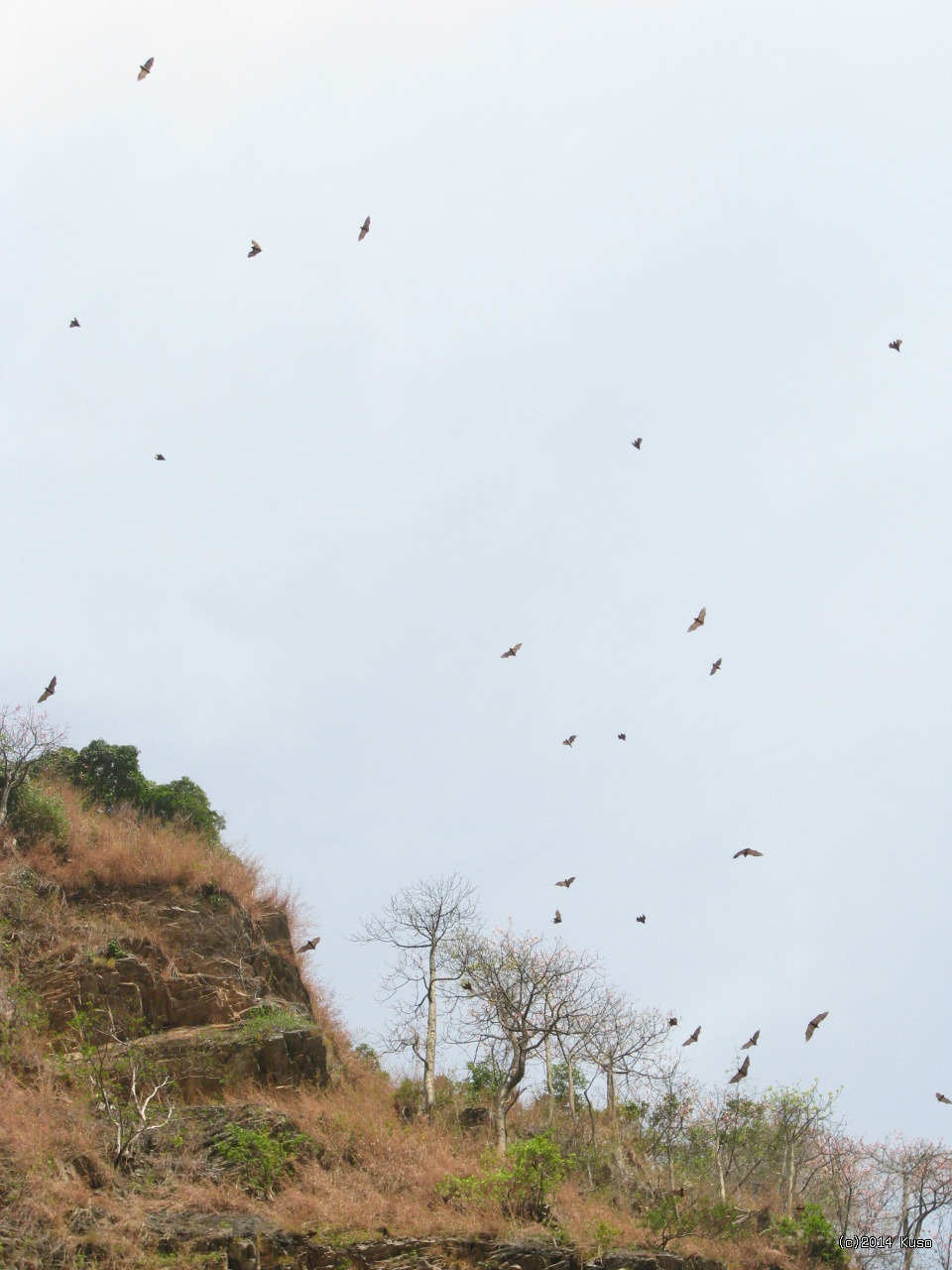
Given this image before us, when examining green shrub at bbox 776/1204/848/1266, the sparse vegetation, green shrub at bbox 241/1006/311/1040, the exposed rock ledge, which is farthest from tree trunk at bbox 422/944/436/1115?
green shrub at bbox 776/1204/848/1266

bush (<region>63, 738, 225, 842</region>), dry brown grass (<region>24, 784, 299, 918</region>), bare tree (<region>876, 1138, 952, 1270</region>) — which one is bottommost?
bare tree (<region>876, 1138, 952, 1270</region>)

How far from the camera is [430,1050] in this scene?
2712 centimetres

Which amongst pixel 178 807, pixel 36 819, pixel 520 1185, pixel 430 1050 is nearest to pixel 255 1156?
pixel 520 1185

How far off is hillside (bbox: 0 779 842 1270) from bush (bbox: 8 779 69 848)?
0.17 meters

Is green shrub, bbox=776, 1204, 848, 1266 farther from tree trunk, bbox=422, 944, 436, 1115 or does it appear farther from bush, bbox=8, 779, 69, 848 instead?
bush, bbox=8, 779, 69, 848

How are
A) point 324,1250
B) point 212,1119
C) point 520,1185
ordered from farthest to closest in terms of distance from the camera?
1. point 520,1185
2. point 212,1119
3. point 324,1250

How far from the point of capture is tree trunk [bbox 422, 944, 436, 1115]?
25789 millimetres

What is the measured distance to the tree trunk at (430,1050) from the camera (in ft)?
84.6

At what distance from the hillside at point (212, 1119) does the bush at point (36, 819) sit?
0.17 meters

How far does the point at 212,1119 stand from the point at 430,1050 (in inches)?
362

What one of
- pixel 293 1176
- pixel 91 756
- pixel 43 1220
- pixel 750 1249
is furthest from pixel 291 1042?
pixel 91 756

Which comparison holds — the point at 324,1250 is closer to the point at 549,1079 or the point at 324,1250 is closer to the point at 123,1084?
the point at 123,1084

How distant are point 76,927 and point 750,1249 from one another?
19762 mm

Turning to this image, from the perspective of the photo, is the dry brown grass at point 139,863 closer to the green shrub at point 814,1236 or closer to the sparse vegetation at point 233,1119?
the sparse vegetation at point 233,1119
